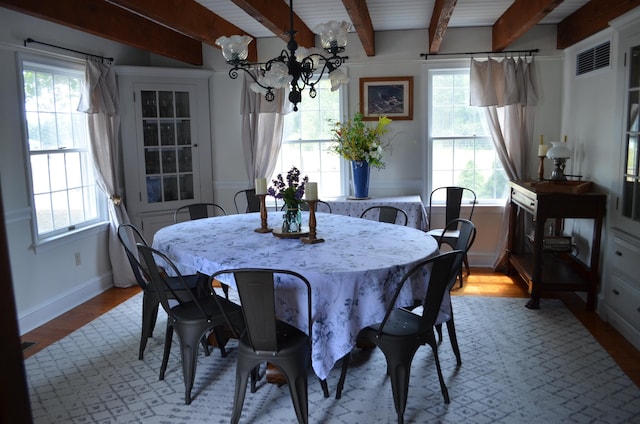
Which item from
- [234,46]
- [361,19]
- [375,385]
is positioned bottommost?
[375,385]

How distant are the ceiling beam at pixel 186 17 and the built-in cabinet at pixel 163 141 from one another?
106cm

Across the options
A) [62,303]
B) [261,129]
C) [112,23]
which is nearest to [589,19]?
[261,129]

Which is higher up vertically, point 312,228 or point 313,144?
point 313,144

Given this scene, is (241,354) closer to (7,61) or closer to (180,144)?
(7,61)

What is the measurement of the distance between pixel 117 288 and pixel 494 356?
352 cm

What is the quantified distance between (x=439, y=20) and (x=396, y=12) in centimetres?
72

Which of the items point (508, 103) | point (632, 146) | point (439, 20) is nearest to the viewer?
point (632, 146)

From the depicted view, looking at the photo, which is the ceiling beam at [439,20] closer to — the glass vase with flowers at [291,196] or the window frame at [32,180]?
the glass vase with flowers at [291,196]

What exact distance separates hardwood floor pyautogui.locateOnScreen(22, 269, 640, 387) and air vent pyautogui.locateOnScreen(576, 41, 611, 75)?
1.96 m

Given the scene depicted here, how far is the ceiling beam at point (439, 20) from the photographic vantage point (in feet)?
11.9

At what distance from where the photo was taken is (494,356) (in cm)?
339

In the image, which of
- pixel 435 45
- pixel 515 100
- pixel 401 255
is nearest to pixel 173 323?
pixel 401 255

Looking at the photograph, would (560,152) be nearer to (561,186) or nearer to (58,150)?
(561,186)

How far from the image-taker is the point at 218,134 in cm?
589
